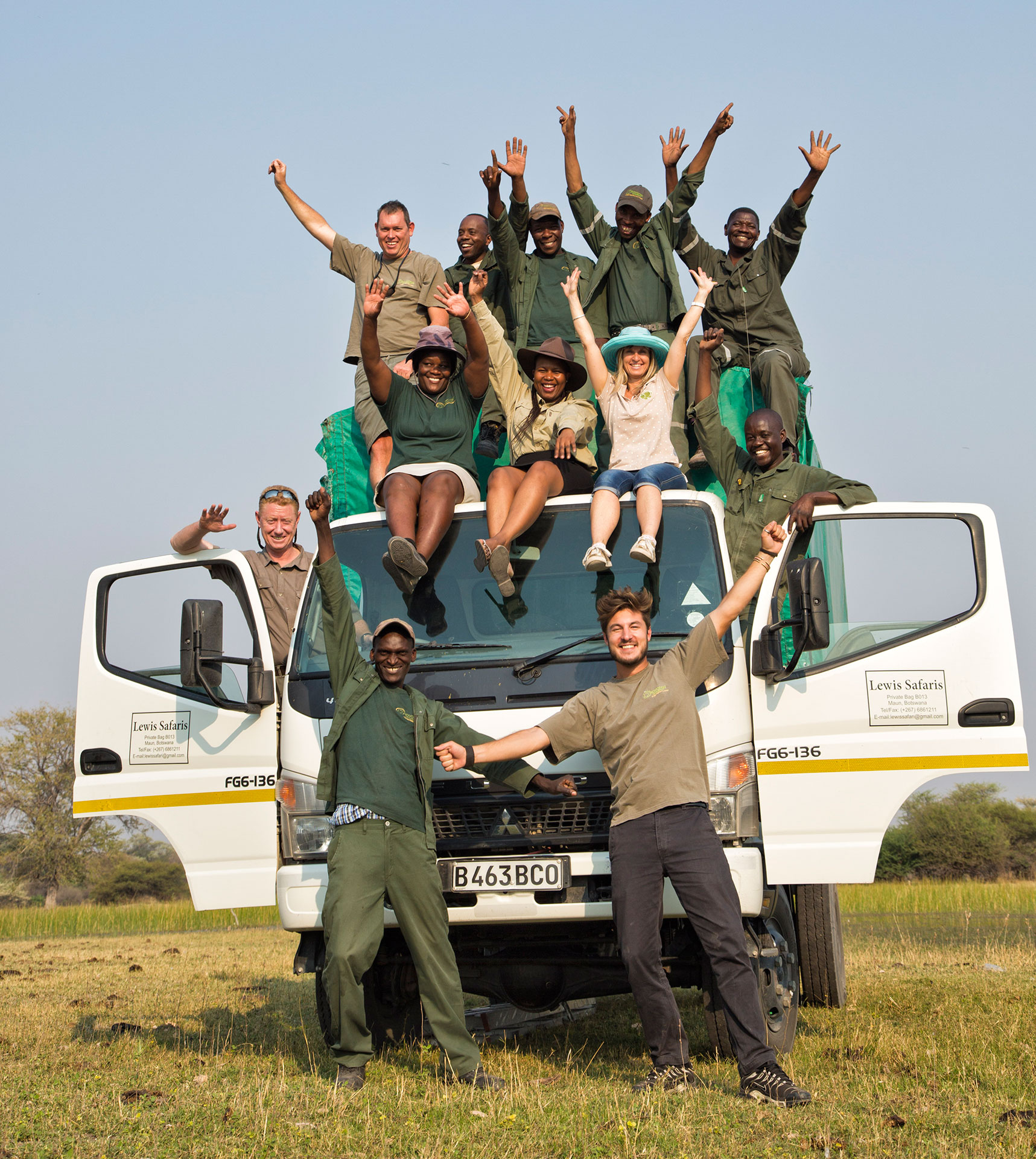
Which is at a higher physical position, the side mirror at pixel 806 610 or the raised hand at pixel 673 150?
the raised hand at pixel 673 150

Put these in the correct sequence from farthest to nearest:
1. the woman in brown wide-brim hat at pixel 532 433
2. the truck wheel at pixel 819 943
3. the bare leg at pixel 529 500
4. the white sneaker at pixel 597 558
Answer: the truck wheel at pixel 819 943 → the woman in brown wide-brim hat at pixel 532 433 → the bare leg at pixel 529 500 → the white sneaker at pixel 597 558

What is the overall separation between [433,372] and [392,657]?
2.17 m

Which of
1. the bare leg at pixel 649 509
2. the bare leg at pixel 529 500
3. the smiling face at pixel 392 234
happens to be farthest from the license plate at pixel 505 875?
the smiling face at pixel 392 234

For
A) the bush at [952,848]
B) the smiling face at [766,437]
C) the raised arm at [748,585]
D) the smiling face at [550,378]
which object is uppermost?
the smiling face at [550,378]

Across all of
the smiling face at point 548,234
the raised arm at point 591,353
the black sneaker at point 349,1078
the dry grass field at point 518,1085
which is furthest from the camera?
the smiling face at point 548,234

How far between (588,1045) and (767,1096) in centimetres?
226

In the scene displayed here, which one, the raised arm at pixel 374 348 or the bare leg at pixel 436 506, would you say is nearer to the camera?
the bare leg at pixel 436 506

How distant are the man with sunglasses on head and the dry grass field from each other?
6.27 feet

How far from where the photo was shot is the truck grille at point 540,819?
5.15 metres

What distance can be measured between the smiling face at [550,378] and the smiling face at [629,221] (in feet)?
5.54

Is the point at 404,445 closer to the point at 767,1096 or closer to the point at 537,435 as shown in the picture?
the point at 537,435

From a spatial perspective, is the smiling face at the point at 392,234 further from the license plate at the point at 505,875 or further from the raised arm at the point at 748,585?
the license plate at the point at 505,875

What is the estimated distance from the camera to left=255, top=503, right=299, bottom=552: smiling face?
6.80m

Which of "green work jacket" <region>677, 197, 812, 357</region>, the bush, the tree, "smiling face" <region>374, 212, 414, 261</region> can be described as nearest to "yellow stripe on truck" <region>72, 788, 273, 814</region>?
"smiling face" <region>374, 212, 414, 261</region>
